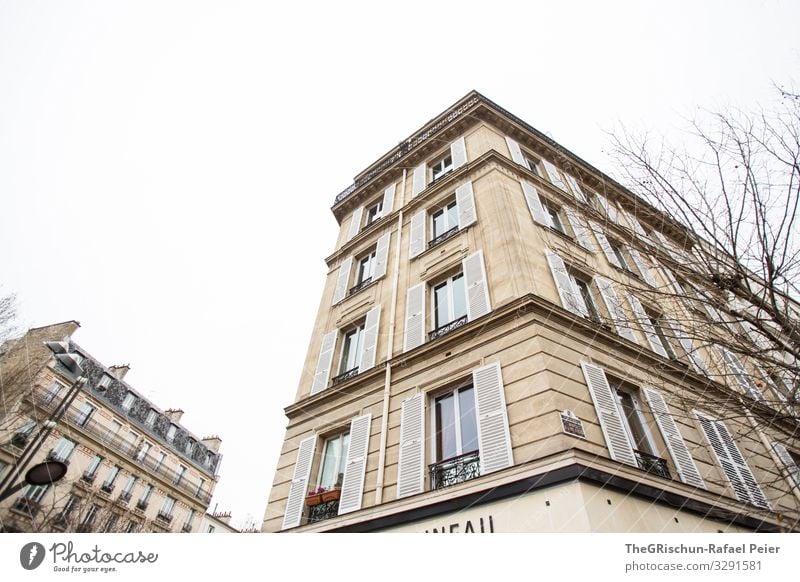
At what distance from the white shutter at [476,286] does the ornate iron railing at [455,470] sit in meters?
2.28

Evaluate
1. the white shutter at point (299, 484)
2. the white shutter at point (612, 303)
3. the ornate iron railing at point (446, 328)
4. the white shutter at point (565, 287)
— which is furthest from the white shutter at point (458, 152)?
the white shutter at point (299, 484)

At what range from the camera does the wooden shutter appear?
32.7ft

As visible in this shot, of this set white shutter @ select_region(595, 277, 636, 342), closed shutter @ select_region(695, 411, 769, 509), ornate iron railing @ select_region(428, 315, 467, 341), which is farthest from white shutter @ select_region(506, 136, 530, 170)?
closed shutter @ select_region(695, 411, 769, 509)

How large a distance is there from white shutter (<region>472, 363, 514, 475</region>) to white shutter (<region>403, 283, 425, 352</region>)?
1.63m

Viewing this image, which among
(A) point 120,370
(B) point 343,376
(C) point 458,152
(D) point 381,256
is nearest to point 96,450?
(A) point 120,370

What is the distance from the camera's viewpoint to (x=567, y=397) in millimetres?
5605

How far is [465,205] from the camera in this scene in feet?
32.5

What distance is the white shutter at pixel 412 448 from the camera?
19.5ft

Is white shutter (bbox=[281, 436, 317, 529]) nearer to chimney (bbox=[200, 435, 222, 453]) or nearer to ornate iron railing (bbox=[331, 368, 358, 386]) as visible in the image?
ornate iron railing (bbox=[331, 368, 358, 386])

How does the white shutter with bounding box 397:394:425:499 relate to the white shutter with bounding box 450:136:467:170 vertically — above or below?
below

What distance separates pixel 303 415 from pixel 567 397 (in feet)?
17.3

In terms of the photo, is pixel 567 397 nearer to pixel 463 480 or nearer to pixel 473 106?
pixel 463 480
